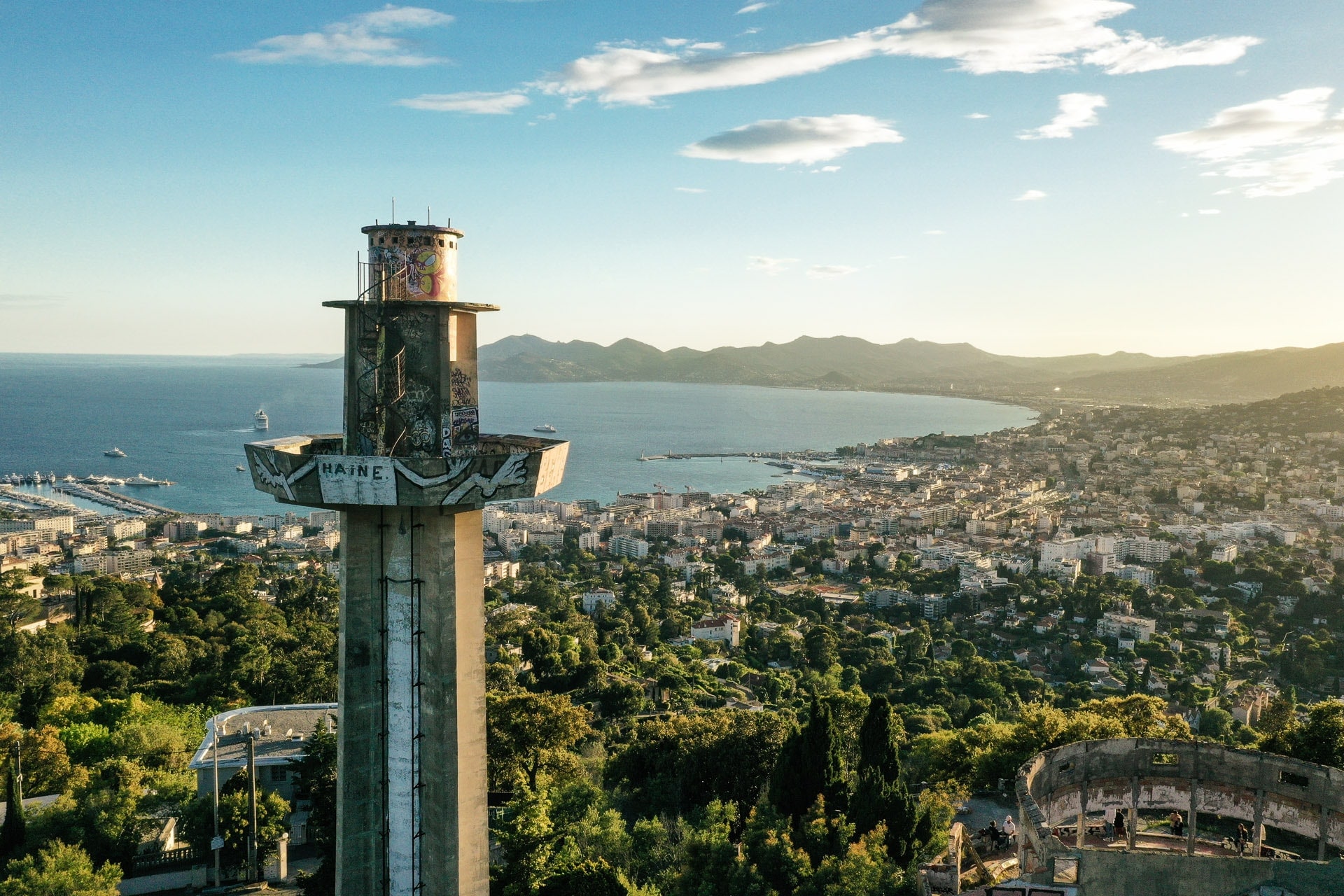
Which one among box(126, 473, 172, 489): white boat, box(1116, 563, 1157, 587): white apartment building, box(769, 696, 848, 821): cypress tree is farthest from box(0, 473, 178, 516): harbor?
box(769, 696, 848, 821): cypress tree

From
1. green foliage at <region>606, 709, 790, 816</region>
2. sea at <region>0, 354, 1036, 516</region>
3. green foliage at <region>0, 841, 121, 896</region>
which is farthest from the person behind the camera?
sea at <region>0, 354, 1036, 516</region>

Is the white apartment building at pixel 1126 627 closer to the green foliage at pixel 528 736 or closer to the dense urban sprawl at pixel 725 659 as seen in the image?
the dense urban sprawl at pixel 725 659

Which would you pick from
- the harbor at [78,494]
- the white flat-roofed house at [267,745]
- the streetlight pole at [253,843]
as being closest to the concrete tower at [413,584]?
the streetlight pole at [253,843]

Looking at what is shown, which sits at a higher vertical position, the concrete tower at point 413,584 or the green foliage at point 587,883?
the concrete tower at point 413,584

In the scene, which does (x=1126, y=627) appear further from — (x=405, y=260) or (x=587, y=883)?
(x=405, y=260)

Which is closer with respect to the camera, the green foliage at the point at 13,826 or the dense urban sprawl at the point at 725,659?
the dense urban sprawl at the point at 725,659

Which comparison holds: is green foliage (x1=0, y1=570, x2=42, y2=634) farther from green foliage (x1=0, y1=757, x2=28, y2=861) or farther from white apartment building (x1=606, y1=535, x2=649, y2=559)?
white apartment building (x1=606, y1=535, x2=649, y2=559)

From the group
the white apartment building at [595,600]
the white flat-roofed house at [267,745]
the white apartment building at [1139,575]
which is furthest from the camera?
the white apartment building at [1139,575]
